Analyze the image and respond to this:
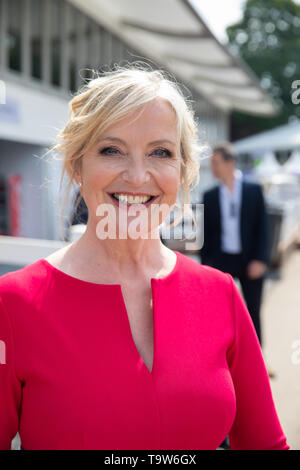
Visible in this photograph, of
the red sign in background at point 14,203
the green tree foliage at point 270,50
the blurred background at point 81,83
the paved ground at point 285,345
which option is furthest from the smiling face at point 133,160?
the green tree foliage at point 270,50

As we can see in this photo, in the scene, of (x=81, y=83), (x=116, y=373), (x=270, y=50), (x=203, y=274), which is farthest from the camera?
(x=270, y=50)

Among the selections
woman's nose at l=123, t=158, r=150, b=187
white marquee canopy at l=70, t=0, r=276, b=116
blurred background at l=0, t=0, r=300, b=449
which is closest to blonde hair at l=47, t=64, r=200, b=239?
woman's nose at l=123, t=158, r=150, b=187

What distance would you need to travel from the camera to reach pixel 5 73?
8.26 m

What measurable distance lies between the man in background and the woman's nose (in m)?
2.93

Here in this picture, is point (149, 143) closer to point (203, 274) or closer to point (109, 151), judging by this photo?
point (109, 151)

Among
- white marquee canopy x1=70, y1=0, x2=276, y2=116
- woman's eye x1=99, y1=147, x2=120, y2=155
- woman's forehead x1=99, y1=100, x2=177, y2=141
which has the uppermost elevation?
white marquee canopy x1=70, y1=0, x2=276, y2=116

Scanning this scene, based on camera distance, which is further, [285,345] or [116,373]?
[285,345]

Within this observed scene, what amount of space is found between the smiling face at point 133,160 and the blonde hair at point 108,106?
0.07 ft

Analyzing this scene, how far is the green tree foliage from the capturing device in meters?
30.5

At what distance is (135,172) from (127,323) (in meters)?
0.40

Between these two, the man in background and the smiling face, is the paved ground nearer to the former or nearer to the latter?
the man in background

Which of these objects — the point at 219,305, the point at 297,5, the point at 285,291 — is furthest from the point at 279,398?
the point at 297,5

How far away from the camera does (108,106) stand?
120 centimetres

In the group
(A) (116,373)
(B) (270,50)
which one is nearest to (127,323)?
(A) (116,373)
